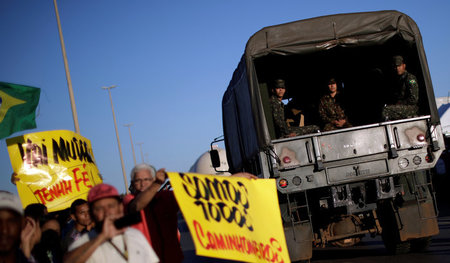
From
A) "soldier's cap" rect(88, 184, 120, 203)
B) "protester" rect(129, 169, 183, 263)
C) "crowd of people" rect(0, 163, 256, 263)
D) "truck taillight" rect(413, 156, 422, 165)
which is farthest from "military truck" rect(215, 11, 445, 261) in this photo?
"soldier's cap" rect(88, 184, 120, 203)

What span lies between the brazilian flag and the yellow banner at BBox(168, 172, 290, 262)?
423cm

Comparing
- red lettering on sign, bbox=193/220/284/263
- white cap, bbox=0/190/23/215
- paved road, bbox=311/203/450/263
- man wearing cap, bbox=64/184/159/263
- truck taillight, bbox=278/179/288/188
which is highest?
white cap, bbox=0/190/23/215

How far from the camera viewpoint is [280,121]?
29.5 ft

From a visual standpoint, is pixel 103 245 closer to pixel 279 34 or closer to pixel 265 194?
pixel 265 194

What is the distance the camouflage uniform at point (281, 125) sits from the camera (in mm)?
8828

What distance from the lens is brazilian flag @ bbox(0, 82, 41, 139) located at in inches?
309

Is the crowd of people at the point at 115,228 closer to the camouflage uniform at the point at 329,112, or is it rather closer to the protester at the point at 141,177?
the protester at the point at 141,177

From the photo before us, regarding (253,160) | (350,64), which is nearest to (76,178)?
(253,160)

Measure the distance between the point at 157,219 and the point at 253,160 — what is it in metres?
5.01

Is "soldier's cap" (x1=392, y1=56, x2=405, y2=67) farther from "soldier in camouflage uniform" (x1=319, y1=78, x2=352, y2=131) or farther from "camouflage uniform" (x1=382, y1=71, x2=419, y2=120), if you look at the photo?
"soldier in camouflage uniform" (x1=319, y1=78, x2=352, y2=131)

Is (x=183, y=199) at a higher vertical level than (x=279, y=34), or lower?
lower

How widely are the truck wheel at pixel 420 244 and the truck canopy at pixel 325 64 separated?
1996mm

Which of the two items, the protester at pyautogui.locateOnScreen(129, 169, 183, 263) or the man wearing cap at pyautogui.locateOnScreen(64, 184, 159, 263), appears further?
the protester at pyautogui.locateOnScreen(129, 169, 183, 263)

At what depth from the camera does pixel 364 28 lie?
27.9 ft
